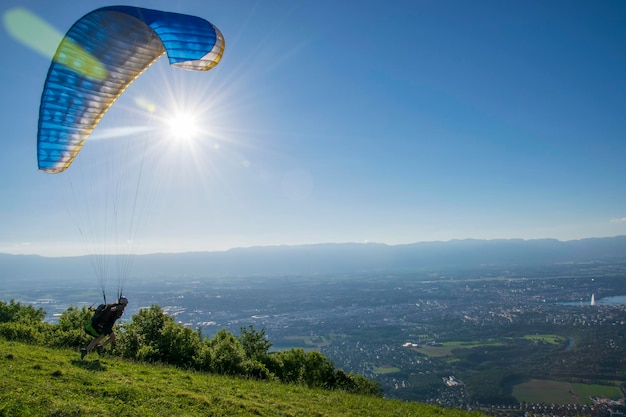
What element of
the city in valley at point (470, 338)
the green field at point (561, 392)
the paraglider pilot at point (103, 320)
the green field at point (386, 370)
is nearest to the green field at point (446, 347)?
the city in valley at point (470, 338)

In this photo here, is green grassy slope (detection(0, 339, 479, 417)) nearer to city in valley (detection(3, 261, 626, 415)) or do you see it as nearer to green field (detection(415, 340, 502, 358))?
city in valley (detection(3, 261, 626, 415))

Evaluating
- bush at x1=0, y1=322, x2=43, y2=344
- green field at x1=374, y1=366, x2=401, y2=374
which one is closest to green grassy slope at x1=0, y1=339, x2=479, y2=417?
bush at x1=0, y1=322, x2=43, y2=344

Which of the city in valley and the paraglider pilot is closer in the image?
the paraglider pilot

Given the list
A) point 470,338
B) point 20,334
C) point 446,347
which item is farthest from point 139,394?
point 470,338

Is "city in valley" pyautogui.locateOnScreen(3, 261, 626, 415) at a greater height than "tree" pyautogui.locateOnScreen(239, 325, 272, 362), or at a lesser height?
lesser

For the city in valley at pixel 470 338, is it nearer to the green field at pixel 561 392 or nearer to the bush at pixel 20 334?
the green field at pixel 561 392

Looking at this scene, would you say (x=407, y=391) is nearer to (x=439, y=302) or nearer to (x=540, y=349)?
(x=540, y=349)
